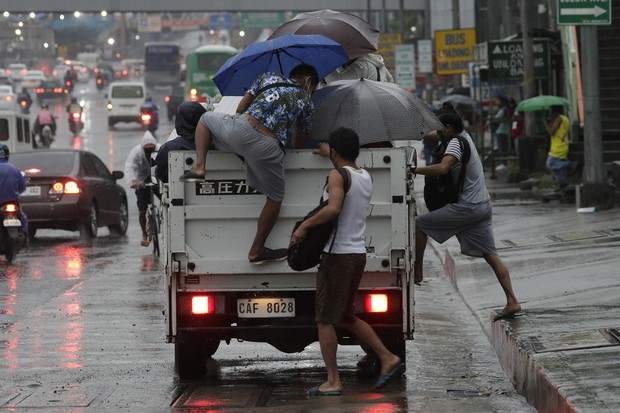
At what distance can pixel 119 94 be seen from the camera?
6856 centimetres

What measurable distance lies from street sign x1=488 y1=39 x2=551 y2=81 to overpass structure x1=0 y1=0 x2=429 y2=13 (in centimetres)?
4419

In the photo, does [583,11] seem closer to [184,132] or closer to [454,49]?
[184,132]

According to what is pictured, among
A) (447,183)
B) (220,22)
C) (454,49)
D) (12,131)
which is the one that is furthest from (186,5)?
(220,22)

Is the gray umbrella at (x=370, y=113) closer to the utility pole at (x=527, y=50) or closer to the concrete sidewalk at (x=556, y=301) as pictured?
the concrete sidewalk at (x=556, y=301)

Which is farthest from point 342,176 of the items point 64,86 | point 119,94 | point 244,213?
point 64,86

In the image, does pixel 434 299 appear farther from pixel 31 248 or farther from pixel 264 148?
pixel 31 248

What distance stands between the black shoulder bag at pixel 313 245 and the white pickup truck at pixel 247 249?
426mm

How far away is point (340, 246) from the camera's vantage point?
968 centimetres

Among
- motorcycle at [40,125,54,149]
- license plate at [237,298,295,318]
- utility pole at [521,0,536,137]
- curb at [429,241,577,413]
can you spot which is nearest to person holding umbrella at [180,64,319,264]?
license plate at [237,298,295,318]

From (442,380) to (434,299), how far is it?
205 inches

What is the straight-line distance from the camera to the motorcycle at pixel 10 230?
779 inches

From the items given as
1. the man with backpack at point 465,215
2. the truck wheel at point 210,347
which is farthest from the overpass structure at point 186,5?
the truck wheel at point 210,347

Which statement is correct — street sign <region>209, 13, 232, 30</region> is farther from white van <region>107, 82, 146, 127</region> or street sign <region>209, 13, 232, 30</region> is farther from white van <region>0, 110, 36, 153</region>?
white van <region>0, 110, 36, 153</region>

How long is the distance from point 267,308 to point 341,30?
4.32m
